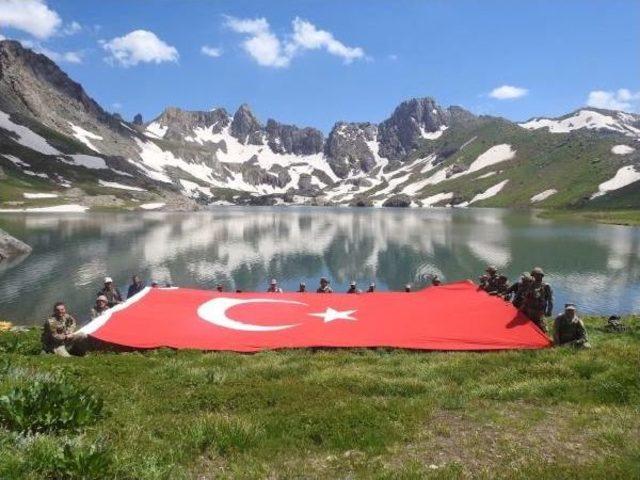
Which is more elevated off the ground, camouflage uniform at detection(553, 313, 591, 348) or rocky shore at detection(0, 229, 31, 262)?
camouflage uniform at detection(553, 313, 591, 348)

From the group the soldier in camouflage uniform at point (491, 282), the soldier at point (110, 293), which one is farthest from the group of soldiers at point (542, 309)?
the soldier at point (110, 293)

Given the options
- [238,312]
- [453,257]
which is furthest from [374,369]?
[453,257]

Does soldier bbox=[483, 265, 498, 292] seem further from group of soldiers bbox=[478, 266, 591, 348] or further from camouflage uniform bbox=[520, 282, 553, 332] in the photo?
camouflage uniform bbox=[520, 282, 553, 332]

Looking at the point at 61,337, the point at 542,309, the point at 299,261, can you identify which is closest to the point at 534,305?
the point at 542,309

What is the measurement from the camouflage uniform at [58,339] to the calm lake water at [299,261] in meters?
23.4

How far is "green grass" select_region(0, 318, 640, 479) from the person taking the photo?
9359 millimetres

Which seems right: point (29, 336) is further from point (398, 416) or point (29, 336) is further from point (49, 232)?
point (49, 232)

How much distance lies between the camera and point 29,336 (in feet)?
83.0

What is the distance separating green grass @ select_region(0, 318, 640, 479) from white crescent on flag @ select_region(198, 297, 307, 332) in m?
4.95

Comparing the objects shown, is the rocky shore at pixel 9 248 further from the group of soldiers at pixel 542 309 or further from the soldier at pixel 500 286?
the group of soldiers at pixel 542 309

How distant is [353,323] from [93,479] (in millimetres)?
16443

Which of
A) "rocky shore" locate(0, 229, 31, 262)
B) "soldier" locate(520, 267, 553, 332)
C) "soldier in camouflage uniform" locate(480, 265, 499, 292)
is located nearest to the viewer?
"soldier" locate(520, 267, 553, 332)

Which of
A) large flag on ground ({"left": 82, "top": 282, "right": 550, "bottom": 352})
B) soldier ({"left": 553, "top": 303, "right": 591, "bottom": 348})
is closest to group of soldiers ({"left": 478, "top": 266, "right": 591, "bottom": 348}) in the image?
soldier ({"left": 553, "top": 303, "right": 591, "bottom": 348})

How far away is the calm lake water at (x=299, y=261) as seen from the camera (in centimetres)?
5481
